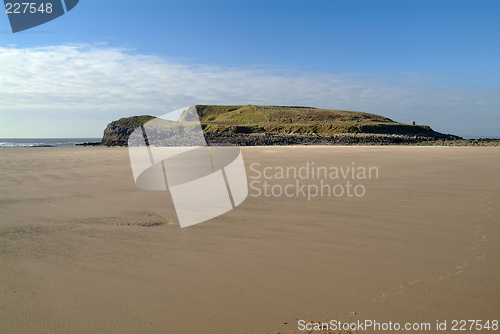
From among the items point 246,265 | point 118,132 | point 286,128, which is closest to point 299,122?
point 286,128

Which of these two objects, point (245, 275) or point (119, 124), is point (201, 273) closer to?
point (245, 275)

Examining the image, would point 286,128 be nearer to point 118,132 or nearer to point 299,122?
point 299,122

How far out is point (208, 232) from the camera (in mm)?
4293

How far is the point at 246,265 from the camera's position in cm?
327

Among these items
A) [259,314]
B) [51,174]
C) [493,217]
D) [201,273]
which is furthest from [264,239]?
[51,174]

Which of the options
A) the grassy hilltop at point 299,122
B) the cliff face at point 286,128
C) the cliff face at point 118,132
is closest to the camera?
the cliff face at point 286,128

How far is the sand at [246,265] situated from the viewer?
245cm

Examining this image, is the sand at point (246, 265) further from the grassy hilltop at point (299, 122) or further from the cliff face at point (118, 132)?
the grassy hilltop at point (299, 122)

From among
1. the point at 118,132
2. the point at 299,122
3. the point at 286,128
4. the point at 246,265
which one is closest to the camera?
the point at 246,265

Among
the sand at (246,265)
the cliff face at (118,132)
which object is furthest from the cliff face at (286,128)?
the sand at (246,265)

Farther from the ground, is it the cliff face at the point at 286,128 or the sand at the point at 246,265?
the cliff face at the point at 286,128

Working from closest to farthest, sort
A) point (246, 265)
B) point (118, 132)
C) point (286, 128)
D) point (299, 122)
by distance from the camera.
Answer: point (246, 265)
point (118, 132)
point (286, 128)
point (299, 122)

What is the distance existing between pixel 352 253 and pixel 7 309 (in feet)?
9.82

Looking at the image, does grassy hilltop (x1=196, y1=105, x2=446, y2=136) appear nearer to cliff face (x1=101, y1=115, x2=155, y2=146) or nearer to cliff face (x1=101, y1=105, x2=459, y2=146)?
cliff face (x1=101, y1=105, x2=459, y2=146)
